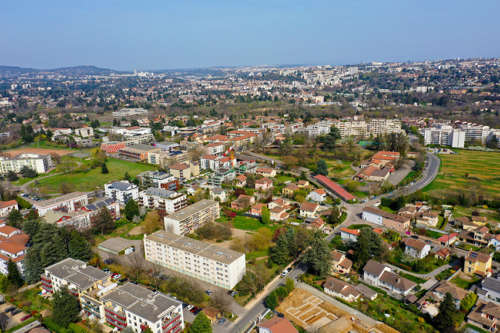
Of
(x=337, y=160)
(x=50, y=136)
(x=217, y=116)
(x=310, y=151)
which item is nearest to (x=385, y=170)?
(x=337, y=160)

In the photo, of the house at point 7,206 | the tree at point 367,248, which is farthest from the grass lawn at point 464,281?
the house at point 7,206

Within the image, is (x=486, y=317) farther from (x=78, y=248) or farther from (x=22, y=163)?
(x=22, y=163)

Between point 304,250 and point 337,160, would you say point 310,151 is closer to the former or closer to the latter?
point 337,160

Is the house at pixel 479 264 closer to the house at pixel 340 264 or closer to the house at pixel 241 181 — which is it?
the house at pixel 340 264

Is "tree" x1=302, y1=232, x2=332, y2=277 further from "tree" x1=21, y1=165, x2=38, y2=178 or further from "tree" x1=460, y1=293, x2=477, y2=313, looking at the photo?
"tree" x1=21, y1=165, x2=38, y2=178

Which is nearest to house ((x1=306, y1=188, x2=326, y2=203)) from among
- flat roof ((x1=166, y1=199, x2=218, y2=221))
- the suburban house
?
the suburban house
